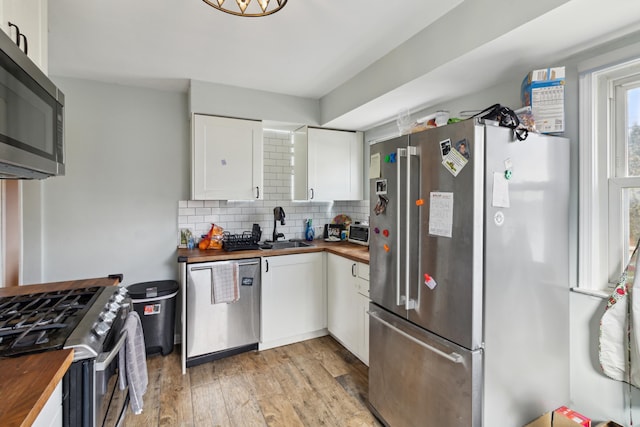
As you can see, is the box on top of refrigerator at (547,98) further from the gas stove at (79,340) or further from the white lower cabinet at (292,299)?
the gas stove at (79,340)

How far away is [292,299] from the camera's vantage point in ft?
9.34

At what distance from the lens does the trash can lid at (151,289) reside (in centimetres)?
253

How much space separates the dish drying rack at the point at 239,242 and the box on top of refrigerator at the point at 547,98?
7.58 feet

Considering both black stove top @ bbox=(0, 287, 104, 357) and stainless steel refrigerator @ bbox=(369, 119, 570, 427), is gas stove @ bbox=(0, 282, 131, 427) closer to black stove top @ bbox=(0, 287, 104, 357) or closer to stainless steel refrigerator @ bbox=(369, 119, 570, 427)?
black stove top @ bbox=(0, 287, 104, 357)

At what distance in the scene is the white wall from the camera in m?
2.60

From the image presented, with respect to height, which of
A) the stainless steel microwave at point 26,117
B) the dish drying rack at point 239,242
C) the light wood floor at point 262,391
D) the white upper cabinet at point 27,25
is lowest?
the light wood floor at point 262,391

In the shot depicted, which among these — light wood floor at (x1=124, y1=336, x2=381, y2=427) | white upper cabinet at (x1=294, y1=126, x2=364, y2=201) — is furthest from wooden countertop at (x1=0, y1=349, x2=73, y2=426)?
white upper cabinet at (x1=294, y1=126, x2=364, y2=201)

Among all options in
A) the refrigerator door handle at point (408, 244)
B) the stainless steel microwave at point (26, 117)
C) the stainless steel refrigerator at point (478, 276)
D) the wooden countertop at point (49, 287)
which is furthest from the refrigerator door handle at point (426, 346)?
the stainless steel microwave at point (26, 117)

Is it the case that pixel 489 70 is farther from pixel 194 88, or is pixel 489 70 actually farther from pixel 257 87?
pixel 194 88

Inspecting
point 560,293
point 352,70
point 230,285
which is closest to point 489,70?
point 352,70

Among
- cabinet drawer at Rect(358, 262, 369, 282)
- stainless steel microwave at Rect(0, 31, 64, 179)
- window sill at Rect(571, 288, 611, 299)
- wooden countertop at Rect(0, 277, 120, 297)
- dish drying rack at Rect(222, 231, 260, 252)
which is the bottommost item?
cabinet drawer at Rect(358, 262, 369, 282)

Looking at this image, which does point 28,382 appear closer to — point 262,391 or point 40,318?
point 40,318

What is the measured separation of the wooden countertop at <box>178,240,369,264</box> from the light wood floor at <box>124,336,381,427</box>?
0.90 m

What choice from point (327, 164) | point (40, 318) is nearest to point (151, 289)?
point (40, 318)
